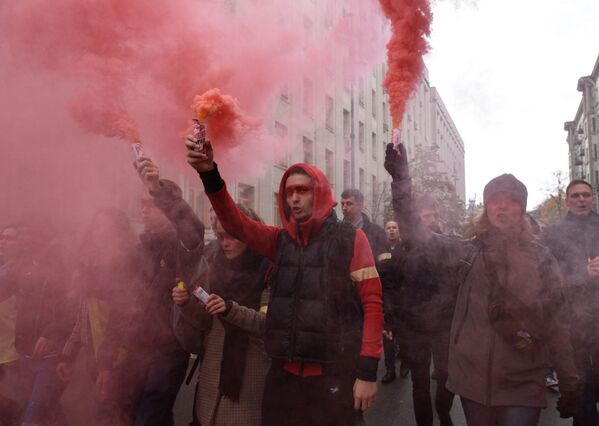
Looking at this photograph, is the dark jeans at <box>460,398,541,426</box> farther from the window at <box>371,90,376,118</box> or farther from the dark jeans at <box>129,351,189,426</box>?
the window at <box>371,90,376,118</box>

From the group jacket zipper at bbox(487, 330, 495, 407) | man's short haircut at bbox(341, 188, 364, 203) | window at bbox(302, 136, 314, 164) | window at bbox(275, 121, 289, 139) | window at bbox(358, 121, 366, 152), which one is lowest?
jacket zipper at bbox(487, 330, 495, 407)

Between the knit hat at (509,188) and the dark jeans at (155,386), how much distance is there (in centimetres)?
177

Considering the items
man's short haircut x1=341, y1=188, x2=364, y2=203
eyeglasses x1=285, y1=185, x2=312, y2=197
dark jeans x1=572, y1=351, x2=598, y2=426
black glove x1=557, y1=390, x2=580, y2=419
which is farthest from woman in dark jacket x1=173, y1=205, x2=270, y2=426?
man's short haircut x1=341, y1=188, x2=364, y2=203

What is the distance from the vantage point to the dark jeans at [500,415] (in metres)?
2.24

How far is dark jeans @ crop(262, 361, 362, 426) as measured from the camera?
215 centimetres

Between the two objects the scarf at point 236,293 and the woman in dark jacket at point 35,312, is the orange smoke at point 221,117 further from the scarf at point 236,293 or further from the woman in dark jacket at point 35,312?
the woman in dark jacket at point 35,312

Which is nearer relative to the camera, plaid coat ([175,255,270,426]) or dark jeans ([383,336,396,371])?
plaid coat ([175,255,270,426])

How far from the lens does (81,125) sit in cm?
328

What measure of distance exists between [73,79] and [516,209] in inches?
105

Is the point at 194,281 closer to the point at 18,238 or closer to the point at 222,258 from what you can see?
the point at 222,258

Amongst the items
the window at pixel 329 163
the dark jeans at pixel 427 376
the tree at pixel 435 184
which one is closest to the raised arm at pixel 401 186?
the dark jeans at pixel 427 376

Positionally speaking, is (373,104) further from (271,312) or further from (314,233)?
(271,312)

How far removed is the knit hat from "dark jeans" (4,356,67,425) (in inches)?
102

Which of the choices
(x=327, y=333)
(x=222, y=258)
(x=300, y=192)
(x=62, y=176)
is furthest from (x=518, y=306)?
(x=62, y=176)
